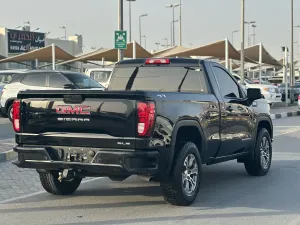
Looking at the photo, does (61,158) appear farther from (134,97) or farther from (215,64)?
(215,64)

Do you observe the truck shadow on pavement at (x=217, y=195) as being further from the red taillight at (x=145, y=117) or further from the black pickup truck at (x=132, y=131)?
the red taillight at (x=145, y=117)

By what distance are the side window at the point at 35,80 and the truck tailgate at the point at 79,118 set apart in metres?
10.9

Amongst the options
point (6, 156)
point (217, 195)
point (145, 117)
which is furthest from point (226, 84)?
point (6, 156)

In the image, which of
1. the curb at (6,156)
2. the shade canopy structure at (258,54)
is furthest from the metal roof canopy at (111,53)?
the curb at (6,156)

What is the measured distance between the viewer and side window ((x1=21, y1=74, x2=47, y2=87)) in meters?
17.4

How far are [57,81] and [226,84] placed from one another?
32.1ft

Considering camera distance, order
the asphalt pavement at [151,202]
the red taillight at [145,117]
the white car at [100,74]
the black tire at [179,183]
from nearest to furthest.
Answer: the red taillight at [145,117] → the asphalt pavement at [151,202] → the black tire at [179,183] → the white car at [100,74]

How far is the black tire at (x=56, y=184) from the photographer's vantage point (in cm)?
734

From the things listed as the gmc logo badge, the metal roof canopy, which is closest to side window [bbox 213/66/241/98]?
the gmc logo badge

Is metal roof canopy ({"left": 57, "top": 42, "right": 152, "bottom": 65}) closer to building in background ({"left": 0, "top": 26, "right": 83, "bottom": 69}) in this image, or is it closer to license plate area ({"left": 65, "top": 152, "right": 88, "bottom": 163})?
building in background ({"left": 0, "top": 26, "right": 83, "bottom": 69})

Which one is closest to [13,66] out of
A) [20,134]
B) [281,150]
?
[281,150]

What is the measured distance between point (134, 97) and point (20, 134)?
160 cm

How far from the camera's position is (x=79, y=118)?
6.30 metres

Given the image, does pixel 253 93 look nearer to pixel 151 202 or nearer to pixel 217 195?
pixel 217 195
